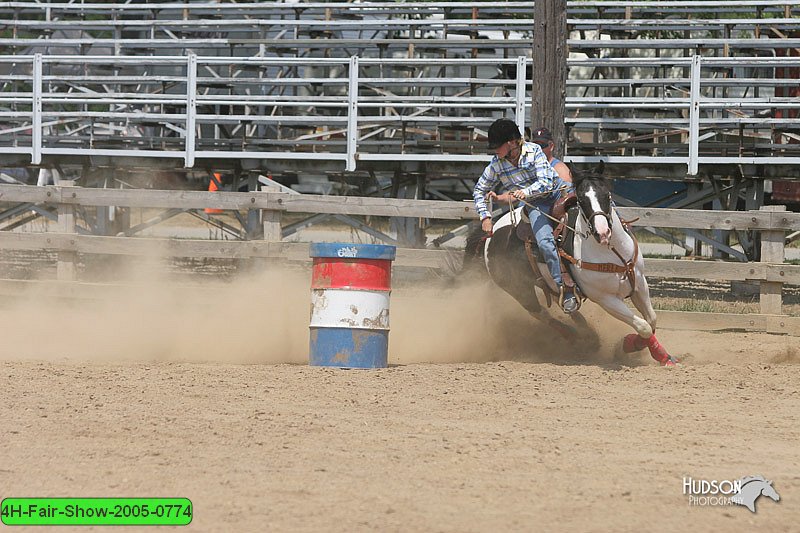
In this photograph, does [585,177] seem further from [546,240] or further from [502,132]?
[502,132]

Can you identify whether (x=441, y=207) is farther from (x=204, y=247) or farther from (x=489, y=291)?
(x=204, y=247)

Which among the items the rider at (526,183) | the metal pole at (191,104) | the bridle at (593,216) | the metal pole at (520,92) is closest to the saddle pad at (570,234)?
the rider at (526,183)

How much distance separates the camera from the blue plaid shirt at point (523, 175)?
930 centimetres

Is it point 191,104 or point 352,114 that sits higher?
point 191,104

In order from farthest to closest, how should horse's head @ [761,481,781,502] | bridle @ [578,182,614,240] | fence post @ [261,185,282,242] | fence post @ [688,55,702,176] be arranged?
fence post @ [688,55,702,176], fence post @ [261,185,282,242], bridle @ [578,182,614,240], horse's head @ [761,481,781,502]

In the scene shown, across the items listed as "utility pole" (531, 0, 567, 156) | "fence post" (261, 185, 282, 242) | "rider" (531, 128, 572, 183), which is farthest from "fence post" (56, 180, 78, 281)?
"rider" (531, 128, 572, 183)

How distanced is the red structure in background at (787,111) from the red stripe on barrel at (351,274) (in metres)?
8.07

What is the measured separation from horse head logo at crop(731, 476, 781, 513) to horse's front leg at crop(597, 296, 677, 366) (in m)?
3.85

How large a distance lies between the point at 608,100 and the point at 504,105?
53.4 inches

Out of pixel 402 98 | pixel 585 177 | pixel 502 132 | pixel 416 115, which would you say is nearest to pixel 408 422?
pixel 585 177

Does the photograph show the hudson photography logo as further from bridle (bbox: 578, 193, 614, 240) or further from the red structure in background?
the red structure in background

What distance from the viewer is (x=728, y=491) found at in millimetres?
5016

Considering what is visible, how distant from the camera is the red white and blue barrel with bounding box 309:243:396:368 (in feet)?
28.3

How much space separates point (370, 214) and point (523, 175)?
9.35 ft
